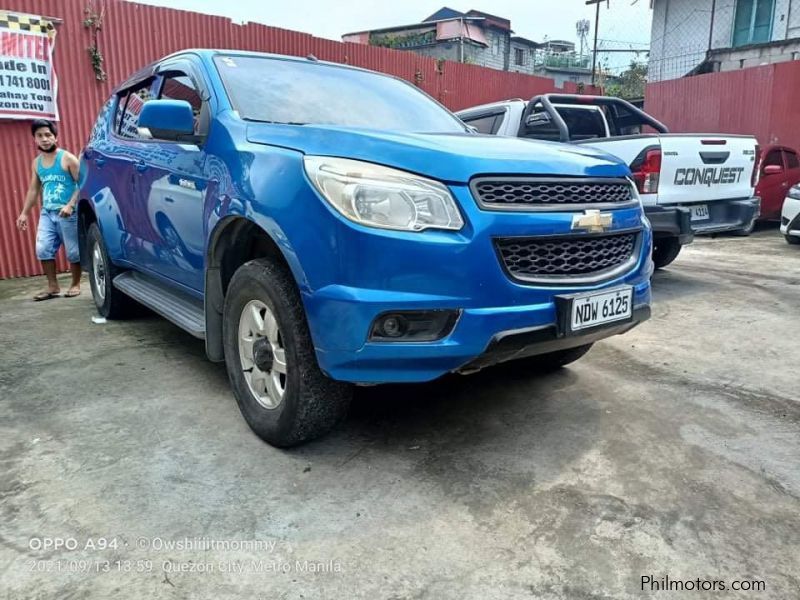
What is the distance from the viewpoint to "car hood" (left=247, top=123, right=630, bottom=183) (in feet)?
7.33

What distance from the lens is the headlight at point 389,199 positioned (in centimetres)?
216

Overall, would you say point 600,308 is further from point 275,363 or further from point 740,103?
point 740,103

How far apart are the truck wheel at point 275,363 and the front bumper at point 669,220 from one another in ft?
11.4

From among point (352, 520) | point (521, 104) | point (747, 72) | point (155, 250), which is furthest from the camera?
point (747, 72)

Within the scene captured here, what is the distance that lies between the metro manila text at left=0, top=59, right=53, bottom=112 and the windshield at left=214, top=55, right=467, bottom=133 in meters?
4.09

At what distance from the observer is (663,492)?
2.30 m

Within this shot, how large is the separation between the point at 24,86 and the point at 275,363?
213 inches

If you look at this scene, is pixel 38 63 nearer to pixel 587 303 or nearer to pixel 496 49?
pixel 587 303

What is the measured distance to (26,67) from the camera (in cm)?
612

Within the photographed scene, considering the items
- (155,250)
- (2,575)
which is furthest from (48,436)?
(155,250)

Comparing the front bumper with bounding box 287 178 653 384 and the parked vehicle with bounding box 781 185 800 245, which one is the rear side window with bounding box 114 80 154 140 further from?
the parked vehicle with bounding box 781 185 800 245

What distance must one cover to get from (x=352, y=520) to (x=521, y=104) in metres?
4.89

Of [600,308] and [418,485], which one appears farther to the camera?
[600,308]

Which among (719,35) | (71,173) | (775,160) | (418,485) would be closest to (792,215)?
(775,160)
